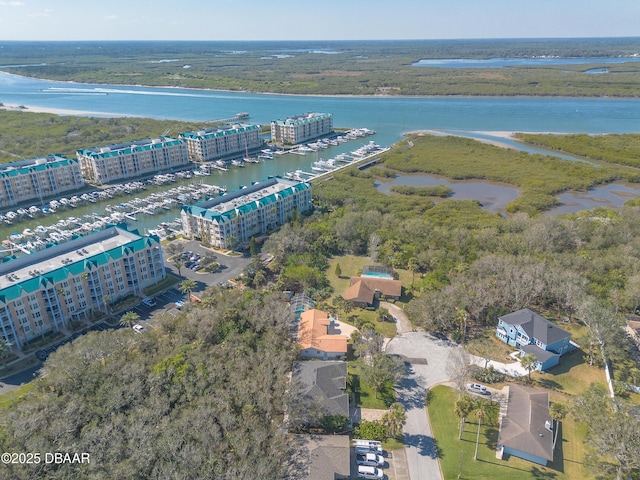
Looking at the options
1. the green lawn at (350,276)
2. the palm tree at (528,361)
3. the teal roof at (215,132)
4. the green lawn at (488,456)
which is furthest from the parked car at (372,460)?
the teal roof at (215,132)

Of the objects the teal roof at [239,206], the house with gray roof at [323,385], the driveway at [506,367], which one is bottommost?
the driveway at [506,367]

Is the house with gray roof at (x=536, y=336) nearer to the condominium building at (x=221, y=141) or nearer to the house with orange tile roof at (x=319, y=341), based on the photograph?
the house with orange tile roof at (x=319, y=341)

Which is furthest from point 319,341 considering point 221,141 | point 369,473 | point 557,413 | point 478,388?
point 221,141

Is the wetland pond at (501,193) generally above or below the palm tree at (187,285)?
below

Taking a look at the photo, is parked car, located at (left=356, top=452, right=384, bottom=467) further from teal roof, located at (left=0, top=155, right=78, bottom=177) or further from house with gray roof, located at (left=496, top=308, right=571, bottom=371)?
teal roof, located at (left=0, top=155, right=78, bottom=177)

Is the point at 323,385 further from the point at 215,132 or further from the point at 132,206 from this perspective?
the point at 215,132

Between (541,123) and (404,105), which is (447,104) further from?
(541,123)

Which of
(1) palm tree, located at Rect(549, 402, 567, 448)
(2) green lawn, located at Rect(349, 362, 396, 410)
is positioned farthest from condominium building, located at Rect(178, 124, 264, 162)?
(1) palm tree, located at Rect(549, 402, 567, 448)

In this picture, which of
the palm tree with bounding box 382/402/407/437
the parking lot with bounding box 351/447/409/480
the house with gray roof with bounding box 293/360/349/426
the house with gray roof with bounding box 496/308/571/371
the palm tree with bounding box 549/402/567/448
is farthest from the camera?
the house with gray roof with bounding box 496/308/571/371
